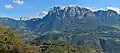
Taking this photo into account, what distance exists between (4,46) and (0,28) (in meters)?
2.73

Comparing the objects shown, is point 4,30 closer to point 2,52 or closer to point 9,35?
point 9,35

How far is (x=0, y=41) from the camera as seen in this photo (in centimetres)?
3297

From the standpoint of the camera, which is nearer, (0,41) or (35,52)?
(0,41)

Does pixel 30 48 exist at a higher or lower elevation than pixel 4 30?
lower

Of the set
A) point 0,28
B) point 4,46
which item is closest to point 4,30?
point 0,28

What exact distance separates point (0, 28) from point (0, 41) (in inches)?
75.0

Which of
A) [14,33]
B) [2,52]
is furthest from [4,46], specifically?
[14,33]

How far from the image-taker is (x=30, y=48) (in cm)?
3475

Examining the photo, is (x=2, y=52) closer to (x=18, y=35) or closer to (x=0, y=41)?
(x=0, y=41)

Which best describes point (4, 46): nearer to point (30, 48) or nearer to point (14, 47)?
point (14, 47)

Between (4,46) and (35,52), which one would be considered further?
(35,52)

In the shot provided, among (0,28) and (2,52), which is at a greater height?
(0,28)

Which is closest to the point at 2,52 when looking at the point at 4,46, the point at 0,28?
the point at 4,46

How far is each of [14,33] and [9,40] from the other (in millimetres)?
1931
